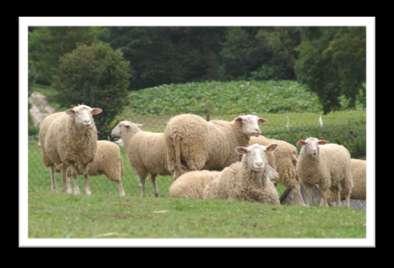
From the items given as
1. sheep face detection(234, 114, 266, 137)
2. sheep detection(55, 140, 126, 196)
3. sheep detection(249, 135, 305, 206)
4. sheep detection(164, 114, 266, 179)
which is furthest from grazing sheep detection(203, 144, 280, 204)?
sheep detection(55, 140, 126, 196)

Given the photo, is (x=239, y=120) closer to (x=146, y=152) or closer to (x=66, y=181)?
(x=146, y=152)

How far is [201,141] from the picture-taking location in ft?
58.7

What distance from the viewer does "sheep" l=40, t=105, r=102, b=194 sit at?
54.0ft

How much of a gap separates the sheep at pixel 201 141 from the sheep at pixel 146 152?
53 centimetres

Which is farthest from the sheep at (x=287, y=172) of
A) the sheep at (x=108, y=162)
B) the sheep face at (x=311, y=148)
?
the sheep at (x=108, y=162)

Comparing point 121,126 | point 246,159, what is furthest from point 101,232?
point 121,126

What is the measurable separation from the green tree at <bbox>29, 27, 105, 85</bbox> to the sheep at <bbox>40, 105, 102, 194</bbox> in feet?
46.7

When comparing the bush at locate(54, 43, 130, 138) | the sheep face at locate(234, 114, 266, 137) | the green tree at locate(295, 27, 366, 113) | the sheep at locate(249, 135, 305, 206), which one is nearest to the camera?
the sheep at locate(249, 135, 305, 206)

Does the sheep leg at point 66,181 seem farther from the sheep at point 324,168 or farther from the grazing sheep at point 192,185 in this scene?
the sheep at point 324,168

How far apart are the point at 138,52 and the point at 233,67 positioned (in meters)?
3.82

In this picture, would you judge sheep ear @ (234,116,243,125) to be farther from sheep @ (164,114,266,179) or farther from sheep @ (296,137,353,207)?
sheep @ (296,137,353,207)

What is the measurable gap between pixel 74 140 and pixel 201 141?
2.61 meters

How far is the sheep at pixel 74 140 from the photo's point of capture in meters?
16.5

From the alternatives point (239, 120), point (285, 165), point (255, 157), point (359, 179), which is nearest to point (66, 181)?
point (255, 157)
